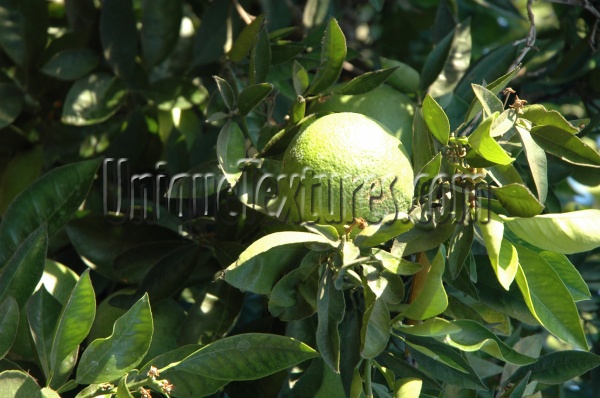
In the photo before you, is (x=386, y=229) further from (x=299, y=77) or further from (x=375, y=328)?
(x=299, y=77)

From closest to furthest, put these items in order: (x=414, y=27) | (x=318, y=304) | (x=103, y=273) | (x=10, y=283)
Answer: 1. (x=318, y=304)
2. (x=10, y=283)
3. (x=103, y=273)
4. (x=414, y=27)

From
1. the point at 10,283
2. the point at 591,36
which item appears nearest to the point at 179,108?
the point at 10,283

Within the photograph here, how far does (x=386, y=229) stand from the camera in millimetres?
906

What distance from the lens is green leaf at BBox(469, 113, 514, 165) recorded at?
91cm

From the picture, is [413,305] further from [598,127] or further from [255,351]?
[598,127]

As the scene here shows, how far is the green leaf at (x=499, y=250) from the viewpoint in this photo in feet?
3.00

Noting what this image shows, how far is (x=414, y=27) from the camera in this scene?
6.40ft

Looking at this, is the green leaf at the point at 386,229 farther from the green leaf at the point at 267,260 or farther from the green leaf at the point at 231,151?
the green leaf at the point at 231,151

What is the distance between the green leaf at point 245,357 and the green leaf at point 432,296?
0.14 meters

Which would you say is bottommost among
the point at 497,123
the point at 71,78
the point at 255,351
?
the point at 255,351

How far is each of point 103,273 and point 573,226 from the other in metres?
0.75

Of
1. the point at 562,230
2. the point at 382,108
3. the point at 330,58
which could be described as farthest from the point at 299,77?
the point at 562,230

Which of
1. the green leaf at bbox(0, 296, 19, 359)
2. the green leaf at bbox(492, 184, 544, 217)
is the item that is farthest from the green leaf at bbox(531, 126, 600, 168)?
the green leaf at bbox(0, 296, 19, 359)

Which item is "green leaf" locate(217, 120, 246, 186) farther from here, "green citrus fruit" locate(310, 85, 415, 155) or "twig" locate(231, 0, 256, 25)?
"twig" locate(231, 0, 256, 25)
